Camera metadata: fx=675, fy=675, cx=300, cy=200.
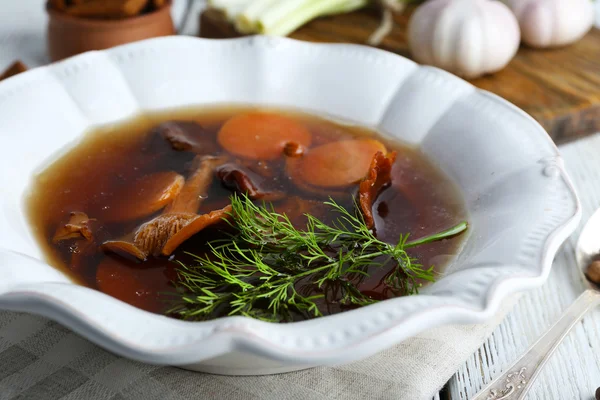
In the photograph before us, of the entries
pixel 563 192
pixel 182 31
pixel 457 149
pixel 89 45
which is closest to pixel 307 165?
pixel 457 149

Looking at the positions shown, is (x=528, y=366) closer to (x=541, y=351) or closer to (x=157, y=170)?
(x=541, y=351)

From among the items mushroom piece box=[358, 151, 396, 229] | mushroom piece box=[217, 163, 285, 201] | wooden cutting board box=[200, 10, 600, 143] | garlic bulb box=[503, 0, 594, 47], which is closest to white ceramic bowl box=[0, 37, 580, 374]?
mushroom piece box=[358, 151, 396, 229]

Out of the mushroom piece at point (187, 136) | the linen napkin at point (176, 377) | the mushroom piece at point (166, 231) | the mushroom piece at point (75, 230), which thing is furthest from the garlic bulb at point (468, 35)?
the mushroom piece at point (75, 230)

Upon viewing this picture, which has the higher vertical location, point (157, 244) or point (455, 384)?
point (157, 244)

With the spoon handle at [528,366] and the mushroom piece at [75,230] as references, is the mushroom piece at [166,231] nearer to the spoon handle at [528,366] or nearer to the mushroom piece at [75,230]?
the mushroom piece at [75,230]

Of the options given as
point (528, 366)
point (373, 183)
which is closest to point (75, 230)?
point (373, 183)

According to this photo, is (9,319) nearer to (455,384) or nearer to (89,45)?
(455,384)

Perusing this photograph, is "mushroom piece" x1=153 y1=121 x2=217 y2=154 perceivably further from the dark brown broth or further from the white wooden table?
the white wooden table
